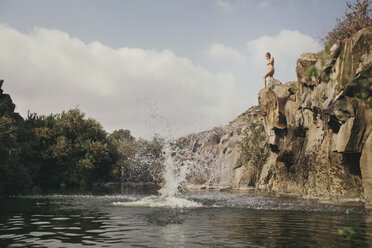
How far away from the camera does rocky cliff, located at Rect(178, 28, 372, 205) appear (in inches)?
833

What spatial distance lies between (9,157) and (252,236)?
27827 millimetres

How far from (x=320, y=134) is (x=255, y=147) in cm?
1673

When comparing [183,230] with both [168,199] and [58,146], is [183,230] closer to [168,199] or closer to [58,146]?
[168,199]

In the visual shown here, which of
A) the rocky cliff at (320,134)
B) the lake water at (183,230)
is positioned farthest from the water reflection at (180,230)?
the rocky cliff at (320,134)

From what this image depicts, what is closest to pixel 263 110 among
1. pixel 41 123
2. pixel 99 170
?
pixel 41 123

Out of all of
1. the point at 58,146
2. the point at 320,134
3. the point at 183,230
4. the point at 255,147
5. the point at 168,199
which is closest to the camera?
the point at 183,230

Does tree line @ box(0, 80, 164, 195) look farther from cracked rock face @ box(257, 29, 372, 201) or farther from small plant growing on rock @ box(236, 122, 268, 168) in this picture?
cracked rock face @ box(257, 29, 372, 201)

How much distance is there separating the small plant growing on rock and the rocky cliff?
1.20m

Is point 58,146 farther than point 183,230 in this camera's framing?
Yes

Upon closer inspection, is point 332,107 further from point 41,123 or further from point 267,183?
point 41,123

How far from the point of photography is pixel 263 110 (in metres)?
39.8

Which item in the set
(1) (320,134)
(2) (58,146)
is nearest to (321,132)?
(1) (320,134)

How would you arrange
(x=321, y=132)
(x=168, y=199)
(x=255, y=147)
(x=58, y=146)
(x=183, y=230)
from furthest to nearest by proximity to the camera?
(x=58, y=146), (x=255, y=147), (x=321, y=132), (x=168, y=199), (x=183, y=230)

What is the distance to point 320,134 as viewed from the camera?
28594 millimetres
